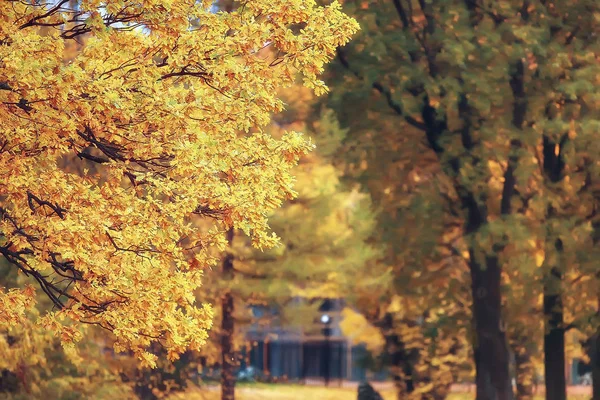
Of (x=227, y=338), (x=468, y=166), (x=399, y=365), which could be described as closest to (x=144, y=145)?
(x=468, y=166)

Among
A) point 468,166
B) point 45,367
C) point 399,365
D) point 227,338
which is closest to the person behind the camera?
point 468,166

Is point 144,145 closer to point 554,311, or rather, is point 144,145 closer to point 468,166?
point 468,166

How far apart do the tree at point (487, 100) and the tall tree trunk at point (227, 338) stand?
425 inches

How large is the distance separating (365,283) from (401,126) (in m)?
12.0

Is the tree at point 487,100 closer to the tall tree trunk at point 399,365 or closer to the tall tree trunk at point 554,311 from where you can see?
the tall tree trunk at point 554,311

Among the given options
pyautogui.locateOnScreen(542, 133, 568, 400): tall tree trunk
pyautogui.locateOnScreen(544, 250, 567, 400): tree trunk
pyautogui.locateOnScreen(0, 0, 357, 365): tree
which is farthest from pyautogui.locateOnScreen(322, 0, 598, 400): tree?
pyautogui.locateOnScreen(0, 0, 357, 365): tree

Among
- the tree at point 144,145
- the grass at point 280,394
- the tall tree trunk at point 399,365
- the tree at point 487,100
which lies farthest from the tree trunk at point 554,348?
the tree at point 144,145

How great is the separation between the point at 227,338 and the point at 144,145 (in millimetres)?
21153

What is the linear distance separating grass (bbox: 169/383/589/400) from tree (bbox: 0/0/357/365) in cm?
1944

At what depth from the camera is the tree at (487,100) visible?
2002 centimetres

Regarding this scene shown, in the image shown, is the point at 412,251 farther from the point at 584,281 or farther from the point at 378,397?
the point at 378,397

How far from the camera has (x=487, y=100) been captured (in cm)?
2008

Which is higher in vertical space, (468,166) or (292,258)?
(292,258)

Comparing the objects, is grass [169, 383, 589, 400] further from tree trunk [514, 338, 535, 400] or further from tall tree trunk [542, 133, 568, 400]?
tall tree trunk [542, 133, 568, 400]
